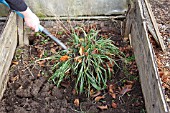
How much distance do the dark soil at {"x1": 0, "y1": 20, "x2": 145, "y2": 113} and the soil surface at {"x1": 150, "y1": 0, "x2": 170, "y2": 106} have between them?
35 cm

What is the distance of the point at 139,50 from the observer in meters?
3.39

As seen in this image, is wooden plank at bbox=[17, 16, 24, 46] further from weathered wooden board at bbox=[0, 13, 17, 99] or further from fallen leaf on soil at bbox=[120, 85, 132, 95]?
fallen leaf on soil at bbox=[120, 85, 132, 95]

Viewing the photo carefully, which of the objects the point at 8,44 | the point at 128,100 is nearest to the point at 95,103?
the point at 128,100

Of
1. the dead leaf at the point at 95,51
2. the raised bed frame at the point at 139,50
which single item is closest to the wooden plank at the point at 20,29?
the raised bed frame at the point at 139,50

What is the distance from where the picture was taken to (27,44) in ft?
13.2

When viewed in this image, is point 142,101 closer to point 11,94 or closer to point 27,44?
point 11,94

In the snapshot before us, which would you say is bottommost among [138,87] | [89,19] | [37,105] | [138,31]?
[37,105]

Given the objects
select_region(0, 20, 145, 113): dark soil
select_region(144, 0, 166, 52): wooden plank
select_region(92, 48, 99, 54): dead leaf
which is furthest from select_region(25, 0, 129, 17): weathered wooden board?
select_region(92, 48, 99, 54): dead leaf

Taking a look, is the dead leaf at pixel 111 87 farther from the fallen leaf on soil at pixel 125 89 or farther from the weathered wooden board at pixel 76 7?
the weathered wooden board at pixel 76 7

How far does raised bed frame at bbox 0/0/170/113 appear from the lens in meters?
2.66

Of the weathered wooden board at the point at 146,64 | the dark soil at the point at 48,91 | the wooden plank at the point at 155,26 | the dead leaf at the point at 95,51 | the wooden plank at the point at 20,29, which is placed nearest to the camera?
the weathered wooden board at the point at 146,64

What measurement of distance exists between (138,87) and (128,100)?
0.22 meters

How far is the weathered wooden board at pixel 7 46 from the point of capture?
3.32m

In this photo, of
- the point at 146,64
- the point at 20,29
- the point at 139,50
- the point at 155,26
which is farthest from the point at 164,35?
the point at 20,29
